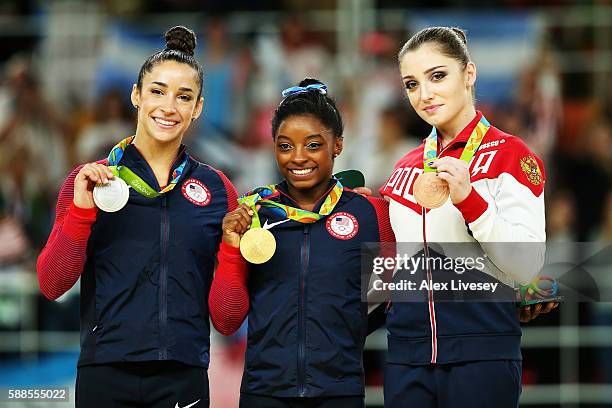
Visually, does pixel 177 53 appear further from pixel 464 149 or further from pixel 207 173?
pixel 464 149

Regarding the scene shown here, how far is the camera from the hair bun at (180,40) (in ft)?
12.5

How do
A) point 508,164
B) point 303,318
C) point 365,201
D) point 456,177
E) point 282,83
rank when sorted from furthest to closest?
point 282,83
point 365,201
point 303,318
point 508,164
point 456,177

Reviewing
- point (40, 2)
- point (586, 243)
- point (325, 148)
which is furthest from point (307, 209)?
point (40, 2)

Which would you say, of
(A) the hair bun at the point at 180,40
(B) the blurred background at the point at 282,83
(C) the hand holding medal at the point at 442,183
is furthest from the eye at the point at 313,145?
(B) the blurred background at the point at 282,83

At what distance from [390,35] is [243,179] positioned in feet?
4.89

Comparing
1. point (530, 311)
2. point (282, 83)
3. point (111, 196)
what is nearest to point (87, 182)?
point (111, 196)

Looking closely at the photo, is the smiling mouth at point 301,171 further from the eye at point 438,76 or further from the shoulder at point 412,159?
the eye at point 438,76

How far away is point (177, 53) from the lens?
12.4 feet

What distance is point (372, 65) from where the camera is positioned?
25.4 ft

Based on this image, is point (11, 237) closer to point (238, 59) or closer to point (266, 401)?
point (238, 59)

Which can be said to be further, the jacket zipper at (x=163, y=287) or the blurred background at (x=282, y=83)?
the blurred background at (x=282, y=83)

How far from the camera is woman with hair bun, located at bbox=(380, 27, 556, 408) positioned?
330cm

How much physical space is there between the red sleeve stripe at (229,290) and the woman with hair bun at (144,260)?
0.06m

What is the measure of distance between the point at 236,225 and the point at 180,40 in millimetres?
742
